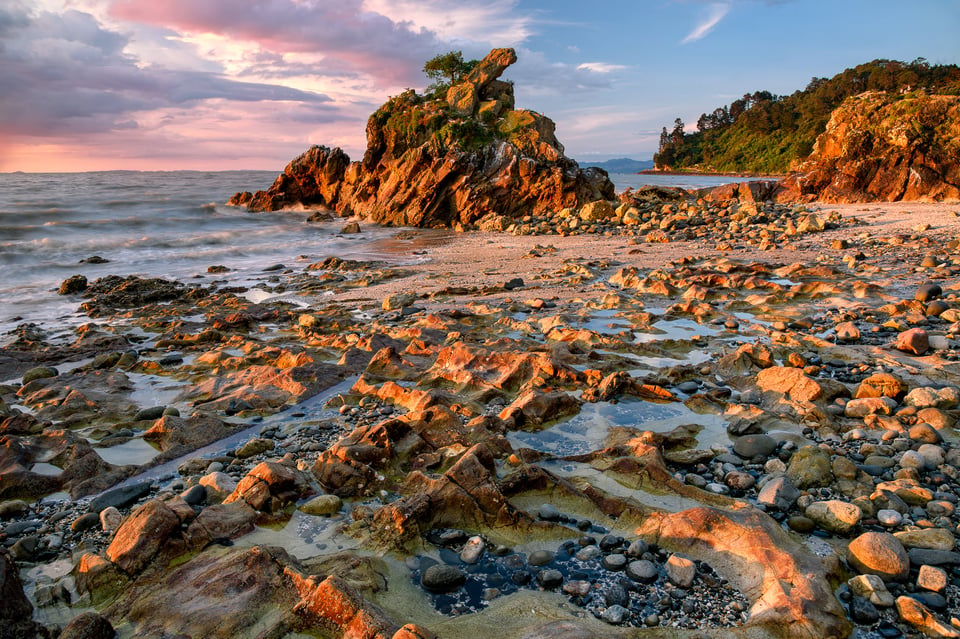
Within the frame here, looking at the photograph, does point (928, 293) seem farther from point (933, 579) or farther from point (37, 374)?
point (37, 374)

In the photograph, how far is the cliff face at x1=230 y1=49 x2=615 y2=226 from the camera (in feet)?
98.3

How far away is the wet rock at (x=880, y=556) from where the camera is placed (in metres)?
2.69

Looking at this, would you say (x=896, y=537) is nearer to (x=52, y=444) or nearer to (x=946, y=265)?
(x=52, y=444)

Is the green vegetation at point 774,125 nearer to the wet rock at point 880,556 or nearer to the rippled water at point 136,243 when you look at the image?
the rippled water at point 136,243

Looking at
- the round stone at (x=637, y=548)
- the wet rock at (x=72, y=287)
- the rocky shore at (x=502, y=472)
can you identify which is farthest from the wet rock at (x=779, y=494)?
the wet rock at (x=72, y=287)

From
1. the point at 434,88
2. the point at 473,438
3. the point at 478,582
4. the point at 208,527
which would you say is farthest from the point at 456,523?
the point at 434,88

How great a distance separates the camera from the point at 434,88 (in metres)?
35.4

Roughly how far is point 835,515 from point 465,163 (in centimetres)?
2932

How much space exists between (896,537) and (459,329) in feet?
19.0

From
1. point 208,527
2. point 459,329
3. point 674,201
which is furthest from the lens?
point 674,201

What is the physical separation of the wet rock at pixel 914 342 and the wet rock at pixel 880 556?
4273mm

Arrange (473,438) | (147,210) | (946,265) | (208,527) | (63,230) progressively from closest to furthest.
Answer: (208,527)
(473,438)
(946,265)
(63,230)
(147,210)

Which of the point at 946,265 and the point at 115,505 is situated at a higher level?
the point at 946,265

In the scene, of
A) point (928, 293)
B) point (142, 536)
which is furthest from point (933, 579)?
point (928, 293)
